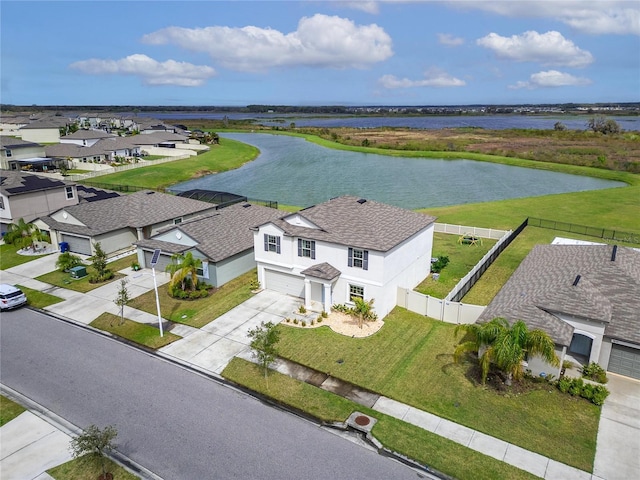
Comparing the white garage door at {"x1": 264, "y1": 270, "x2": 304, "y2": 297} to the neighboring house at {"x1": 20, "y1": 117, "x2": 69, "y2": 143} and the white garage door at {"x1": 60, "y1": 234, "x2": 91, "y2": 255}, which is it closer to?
the white garage door at {"x1": 60, "y1": 234, "x2": 91, "y2": 255}

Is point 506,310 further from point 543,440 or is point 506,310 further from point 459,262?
point 459,262

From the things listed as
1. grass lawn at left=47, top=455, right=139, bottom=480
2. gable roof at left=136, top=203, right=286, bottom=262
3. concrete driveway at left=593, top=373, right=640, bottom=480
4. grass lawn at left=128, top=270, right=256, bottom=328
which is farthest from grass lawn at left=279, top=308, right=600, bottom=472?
gable roof at left=136, top=203, right=286, bottom=262

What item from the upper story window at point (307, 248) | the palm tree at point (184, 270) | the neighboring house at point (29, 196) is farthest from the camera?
the neighboring house at point (29, 196)

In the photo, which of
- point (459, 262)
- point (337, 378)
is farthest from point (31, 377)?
point (459, 262)

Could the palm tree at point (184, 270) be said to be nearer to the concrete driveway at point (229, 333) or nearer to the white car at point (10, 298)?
the concrete driveway at point (229, 333)

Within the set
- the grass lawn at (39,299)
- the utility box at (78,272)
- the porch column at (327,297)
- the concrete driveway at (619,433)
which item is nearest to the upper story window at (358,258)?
the porch column at (327,297)

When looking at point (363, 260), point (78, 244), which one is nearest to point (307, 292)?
point (363, 260)
